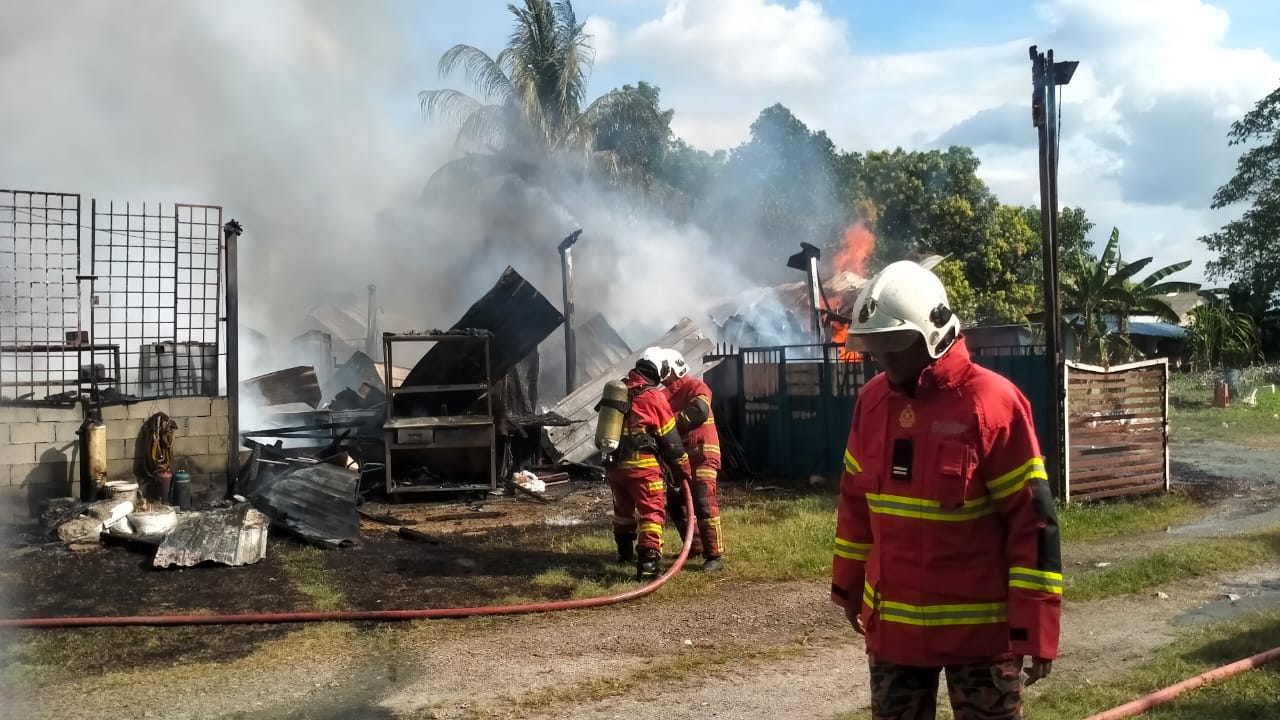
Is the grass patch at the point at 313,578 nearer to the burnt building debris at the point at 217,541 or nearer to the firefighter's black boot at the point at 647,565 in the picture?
the burnt building debris at the point at 217,541

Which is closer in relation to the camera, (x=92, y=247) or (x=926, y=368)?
(x=926, y=368)

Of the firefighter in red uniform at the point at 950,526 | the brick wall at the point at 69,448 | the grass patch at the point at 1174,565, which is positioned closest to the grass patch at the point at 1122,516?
the grass patch at the point at 1174,565

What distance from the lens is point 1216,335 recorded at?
27781mm

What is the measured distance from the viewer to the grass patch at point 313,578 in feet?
22.2

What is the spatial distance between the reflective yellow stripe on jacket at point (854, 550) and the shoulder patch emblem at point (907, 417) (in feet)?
1.58

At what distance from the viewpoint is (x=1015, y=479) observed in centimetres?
267

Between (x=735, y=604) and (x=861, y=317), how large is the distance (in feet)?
13.4

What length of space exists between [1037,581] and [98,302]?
10818 mm

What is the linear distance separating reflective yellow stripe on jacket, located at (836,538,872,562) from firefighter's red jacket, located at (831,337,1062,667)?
0.74 ft

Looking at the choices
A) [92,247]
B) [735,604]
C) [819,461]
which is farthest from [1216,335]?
[92,247]

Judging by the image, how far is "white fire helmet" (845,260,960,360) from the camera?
9.10 ft

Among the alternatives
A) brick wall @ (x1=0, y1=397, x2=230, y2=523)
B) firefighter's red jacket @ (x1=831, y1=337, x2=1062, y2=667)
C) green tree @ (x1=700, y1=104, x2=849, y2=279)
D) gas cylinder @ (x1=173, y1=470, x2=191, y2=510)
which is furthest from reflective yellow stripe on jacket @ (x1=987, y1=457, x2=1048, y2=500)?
green tree @ (x1=700, y1=104, x2=849, y2=279)

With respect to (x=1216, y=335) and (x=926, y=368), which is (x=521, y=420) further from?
(x=1216, y=335)

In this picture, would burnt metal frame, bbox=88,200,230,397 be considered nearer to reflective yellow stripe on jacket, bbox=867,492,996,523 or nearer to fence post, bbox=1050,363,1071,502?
fence post, bbox=1050,363,1071,502
